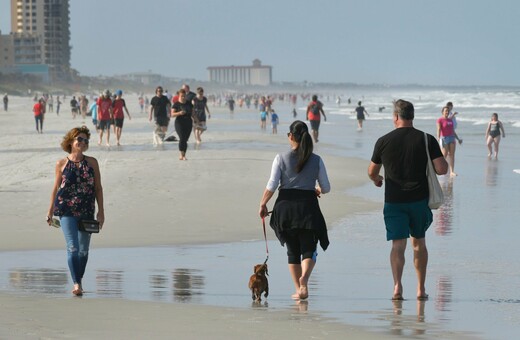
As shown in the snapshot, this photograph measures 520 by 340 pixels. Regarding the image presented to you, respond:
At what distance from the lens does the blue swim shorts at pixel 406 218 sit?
789cm

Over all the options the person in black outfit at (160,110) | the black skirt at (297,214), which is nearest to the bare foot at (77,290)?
the black skirt at (297,214)

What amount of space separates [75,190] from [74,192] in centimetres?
2

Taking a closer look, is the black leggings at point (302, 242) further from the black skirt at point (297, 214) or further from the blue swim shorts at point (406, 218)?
the blue swim shorts at point (406, 218)

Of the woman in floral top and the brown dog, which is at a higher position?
the woman in floral top

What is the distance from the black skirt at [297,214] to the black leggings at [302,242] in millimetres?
38

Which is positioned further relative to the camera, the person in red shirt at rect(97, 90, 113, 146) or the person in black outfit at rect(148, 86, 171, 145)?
the person in red shirt at rect(97, 90, 113, 146)

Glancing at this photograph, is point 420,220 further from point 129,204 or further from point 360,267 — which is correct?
point 129,204

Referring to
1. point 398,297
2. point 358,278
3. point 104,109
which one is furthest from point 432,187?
point 104,109

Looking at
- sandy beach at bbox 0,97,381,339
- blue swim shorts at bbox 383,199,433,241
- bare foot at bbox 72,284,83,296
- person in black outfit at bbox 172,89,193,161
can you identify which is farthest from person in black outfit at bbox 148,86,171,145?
blue swim shorts at bbox 383,199,433,241

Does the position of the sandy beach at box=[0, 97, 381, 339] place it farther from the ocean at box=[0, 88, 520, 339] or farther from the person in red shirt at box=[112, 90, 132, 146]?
the person in red shirt at box=[112, 90, 132, 146]

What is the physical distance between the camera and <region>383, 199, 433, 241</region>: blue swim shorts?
25.9ft

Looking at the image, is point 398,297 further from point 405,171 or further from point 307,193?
point 307,193

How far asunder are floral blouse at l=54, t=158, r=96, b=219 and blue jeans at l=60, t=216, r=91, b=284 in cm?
6

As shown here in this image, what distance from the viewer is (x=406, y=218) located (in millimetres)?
7930
